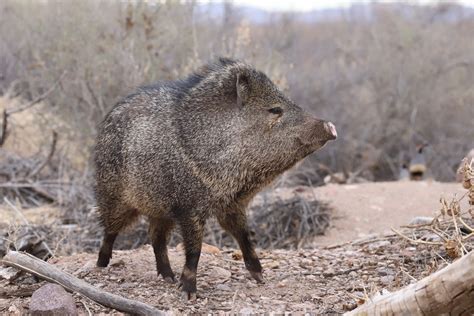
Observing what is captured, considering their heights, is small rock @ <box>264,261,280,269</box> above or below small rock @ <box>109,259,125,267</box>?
below

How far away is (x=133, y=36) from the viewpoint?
914 centimetres

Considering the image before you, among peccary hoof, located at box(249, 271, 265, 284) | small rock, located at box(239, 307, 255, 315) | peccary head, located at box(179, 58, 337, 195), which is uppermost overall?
peccary head, located at box(179, 58, 337, 195)

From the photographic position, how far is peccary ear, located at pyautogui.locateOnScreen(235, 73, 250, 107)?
4227mm

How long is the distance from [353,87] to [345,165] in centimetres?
278

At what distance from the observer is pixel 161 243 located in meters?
4.68

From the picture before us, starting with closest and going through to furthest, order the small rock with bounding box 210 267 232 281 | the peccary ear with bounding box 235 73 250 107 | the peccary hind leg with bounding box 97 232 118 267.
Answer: the peccary ear with bounding box 235 73 250 107, the small rock with bounding box 210 267 232 281, the peccary hind leg with bounding box 97 232 118 267

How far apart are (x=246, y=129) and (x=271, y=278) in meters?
1.08

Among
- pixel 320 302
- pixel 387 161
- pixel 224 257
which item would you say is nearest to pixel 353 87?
pixel 387 161

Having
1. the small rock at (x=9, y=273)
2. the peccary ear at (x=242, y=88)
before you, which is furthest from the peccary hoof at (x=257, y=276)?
the small rock at (x=9, y=273)

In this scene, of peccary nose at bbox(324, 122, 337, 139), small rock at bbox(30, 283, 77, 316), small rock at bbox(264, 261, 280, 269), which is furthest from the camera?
small rock at bbox(264, 261, 280, 269)

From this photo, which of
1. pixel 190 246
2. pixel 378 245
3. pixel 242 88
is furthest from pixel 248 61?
pixel 190 246

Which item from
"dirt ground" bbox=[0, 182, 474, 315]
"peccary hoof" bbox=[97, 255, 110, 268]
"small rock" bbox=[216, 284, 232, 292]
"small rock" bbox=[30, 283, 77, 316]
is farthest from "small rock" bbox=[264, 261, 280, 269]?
"small rock" bbox=[30, 283, 77, 316]

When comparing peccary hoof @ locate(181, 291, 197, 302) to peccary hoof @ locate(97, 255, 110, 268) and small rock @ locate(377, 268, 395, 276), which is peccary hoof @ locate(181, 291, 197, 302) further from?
small rock @ locate(377, 268, 395, 276)

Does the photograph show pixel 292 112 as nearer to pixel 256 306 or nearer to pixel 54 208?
pixel 256 306
